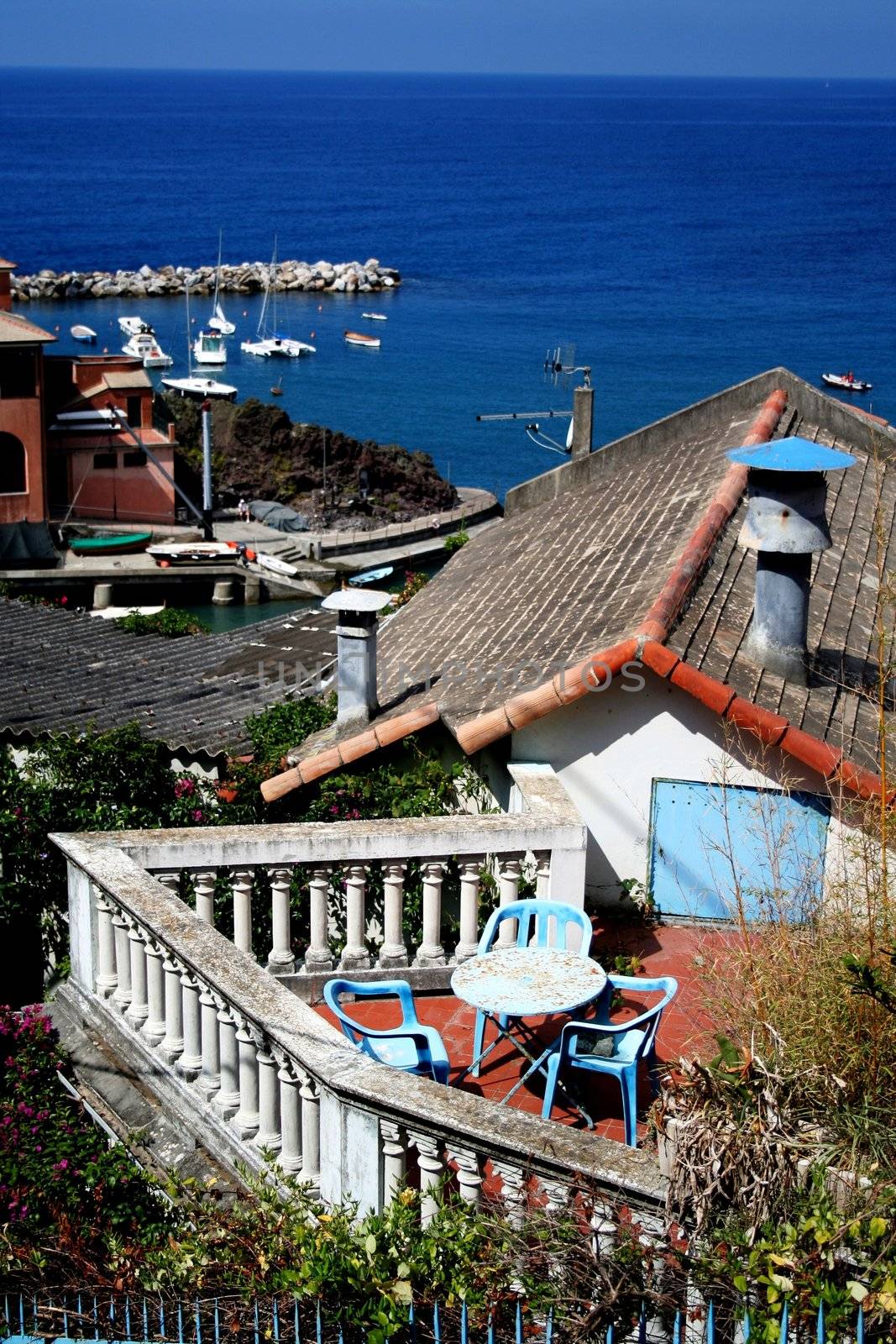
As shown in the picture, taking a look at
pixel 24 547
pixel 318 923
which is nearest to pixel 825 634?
pixel 318 923

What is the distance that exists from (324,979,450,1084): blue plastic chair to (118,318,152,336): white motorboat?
101 meters

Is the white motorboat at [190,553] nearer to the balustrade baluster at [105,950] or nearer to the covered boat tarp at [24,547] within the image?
the covered boat tarp at [24,547]

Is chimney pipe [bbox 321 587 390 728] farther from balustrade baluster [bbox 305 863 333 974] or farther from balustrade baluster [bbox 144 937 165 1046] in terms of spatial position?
balustrade baluster [bbox 144 937 165 1046]

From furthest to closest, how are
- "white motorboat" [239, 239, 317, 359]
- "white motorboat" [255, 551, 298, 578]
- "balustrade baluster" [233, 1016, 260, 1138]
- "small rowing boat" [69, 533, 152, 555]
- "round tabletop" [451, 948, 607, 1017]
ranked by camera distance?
"white motorboat" [239, 239, 317, 359] < "small rowing boat" [69, 533, 152, 555] < "white motorboat" [255, 551, 298, 578] < "round tabletop" [451, 948, 607, 1017] < "balustrade baluster" [233, 1016, 260, 1138]

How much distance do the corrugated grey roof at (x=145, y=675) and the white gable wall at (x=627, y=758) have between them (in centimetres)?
492

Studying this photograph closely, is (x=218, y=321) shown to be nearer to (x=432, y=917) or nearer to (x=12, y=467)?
(x=12, y=467)

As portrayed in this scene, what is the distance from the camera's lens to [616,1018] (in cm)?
825

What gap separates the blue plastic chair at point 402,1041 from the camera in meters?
6.81

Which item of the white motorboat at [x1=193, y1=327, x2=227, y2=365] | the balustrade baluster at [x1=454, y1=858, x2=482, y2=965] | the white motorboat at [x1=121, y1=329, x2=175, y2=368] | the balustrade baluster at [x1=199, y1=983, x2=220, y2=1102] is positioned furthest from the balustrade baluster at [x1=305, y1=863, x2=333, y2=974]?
the white motorboat at [x1=193, y1=327, x2=227, y2=365]

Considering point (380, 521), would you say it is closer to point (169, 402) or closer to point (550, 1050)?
point (169, 402)

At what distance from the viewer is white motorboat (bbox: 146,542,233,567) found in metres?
57.2

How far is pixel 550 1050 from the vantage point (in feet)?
23.3

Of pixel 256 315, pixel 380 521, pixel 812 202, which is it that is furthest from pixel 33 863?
pixel 812 202

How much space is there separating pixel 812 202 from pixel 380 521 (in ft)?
461
